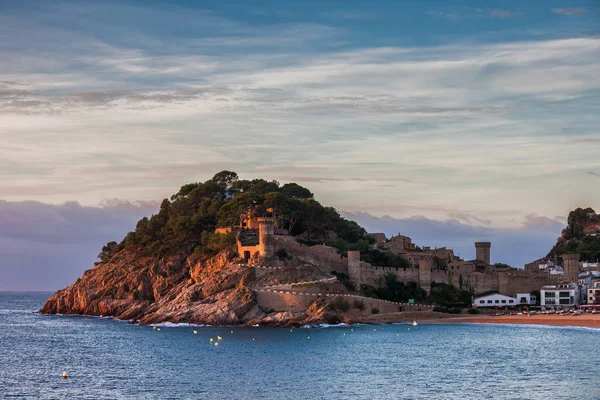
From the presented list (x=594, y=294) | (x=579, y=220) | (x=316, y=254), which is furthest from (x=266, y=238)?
(x=579, y=220)

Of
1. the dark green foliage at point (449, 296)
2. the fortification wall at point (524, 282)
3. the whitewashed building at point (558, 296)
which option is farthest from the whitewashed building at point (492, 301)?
the whitewashed building at point (558, 296)

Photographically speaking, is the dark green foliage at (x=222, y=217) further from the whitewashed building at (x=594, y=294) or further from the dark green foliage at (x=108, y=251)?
the whitewashed building at (x=594, y=294)

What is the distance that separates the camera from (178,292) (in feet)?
261

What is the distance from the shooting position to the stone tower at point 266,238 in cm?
7744

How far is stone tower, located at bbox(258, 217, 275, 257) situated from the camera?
77438mm

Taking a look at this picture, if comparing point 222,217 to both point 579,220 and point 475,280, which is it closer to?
point 475,280

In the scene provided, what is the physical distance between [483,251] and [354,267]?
19.8m

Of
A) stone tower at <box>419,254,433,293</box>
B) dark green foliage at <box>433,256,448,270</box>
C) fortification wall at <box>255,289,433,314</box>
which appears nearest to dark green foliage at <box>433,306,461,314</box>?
stone tower at <box>419,254,433,293</box>

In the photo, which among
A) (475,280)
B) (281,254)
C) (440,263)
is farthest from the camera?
(440,263)

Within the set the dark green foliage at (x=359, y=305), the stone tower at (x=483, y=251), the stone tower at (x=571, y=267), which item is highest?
the stone tower at (x=483, y=251)

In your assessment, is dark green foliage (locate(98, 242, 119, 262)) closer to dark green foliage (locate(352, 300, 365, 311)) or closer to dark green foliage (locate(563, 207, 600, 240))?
dark green foliage (locate(352, 300, 365, 311))

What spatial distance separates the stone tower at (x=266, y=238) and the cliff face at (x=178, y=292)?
234 cm

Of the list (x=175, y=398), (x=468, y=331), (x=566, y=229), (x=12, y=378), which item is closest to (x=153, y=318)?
(x=468, y=331)

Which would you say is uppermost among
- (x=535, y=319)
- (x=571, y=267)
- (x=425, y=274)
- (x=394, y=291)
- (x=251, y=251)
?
(x=251, y=251)
